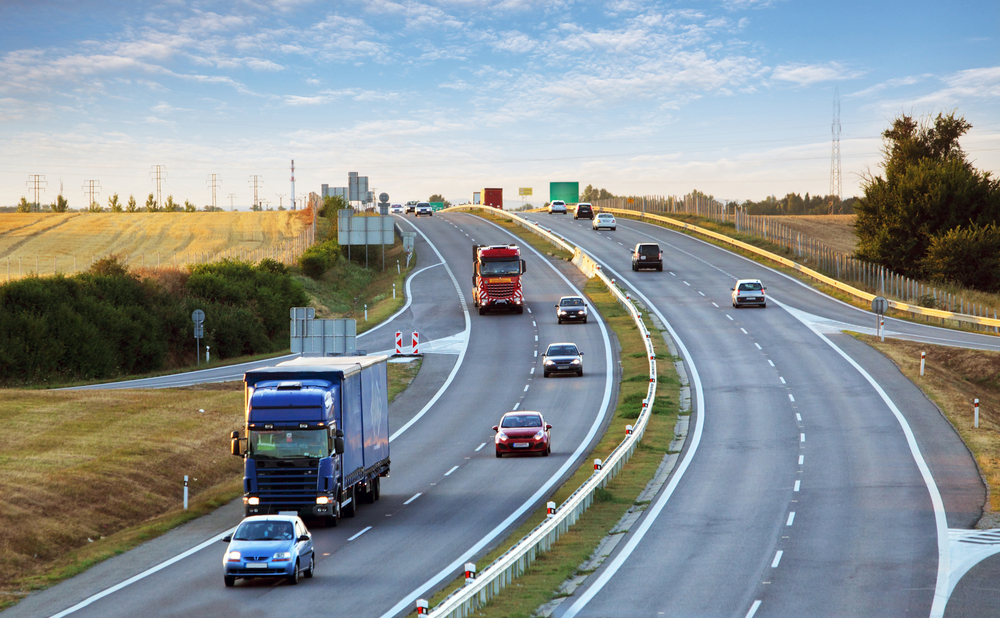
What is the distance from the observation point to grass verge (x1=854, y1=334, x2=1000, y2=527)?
101ft

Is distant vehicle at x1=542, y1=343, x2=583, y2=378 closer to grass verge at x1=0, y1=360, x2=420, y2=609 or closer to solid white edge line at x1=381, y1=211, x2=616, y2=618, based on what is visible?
solid white edge line at x1=381, y1=211, x2=616, y2=618

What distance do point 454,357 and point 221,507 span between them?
24.7 meters

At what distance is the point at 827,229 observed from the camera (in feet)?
398

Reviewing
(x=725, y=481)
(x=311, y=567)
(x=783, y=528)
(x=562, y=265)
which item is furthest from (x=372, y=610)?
(x=562, y=265)

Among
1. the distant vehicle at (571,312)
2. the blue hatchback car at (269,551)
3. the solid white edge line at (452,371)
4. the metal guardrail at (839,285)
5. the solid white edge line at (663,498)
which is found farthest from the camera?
the distant vehicle at (571,312)

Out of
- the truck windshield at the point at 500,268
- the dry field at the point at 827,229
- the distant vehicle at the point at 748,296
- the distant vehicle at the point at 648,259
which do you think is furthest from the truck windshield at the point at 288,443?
the dry field at the point at 827,229

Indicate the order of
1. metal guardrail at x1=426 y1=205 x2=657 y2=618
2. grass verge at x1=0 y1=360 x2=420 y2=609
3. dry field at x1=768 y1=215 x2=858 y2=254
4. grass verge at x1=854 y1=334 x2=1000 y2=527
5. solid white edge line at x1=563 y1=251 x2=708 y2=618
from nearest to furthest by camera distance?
metal guardrail at x1=426 y1=205 x2=657 y2=618
solid white edge line at x1=563 y1=251 x2=708 y2=618
grass verge at x1=0 y1=360 x2=420 y2=609
grass verge at x1=854 y1=334 x2=1000 y2=527
dry field at x1=768 y1=215 x2=858 y2=254

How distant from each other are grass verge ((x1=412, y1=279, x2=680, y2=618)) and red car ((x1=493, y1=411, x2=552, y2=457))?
1.60 m

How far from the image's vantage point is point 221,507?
26.0m

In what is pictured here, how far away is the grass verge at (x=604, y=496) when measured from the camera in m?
16.5

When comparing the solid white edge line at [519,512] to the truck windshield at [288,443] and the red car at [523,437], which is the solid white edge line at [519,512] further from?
the truck windshield at [288,443]

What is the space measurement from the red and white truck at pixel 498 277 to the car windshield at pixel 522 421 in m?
27.4

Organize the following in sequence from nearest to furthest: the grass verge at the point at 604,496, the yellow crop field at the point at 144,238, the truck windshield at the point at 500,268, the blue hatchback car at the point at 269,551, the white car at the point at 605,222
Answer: the grass verge at the point at 604,496
the blue hatchback car at the point at 269,551
the truck windshield at the point at 500,268
the yellow crop field at the point at 144,238
the white car at the point at 605,222

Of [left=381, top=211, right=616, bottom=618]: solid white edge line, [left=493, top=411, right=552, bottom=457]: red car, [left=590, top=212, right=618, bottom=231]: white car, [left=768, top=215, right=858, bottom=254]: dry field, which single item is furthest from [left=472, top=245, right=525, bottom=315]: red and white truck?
[left=768, top=215, right=858, bottom=254]: dry field
